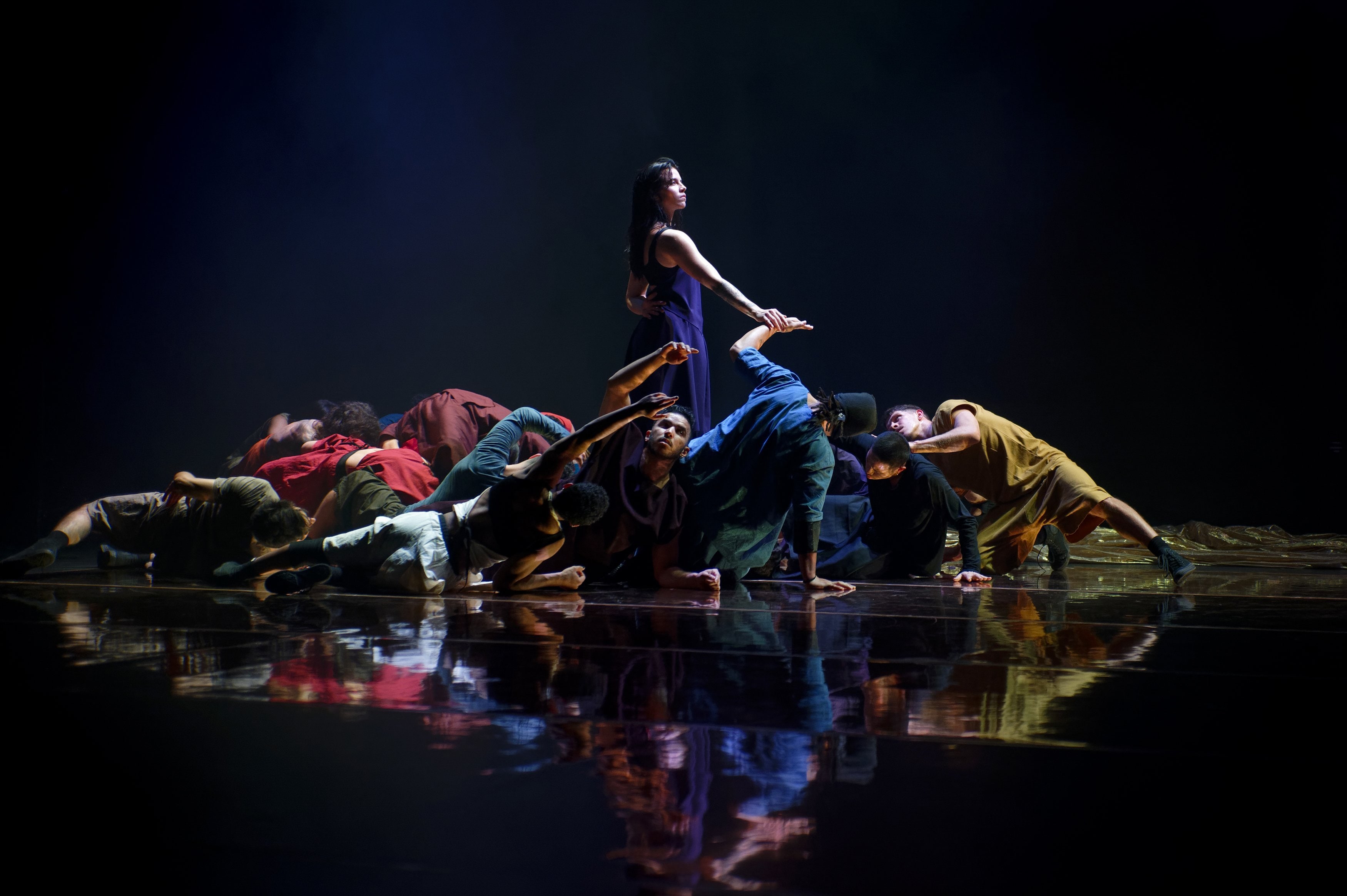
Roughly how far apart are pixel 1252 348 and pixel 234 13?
7227 millimetres

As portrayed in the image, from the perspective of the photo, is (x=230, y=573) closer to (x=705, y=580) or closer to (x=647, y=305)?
(x=705, y=580)

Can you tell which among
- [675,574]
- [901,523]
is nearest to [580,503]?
[675,574]

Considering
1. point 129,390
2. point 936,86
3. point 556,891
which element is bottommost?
point 556,891

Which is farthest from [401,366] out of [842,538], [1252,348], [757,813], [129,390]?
[757,813]

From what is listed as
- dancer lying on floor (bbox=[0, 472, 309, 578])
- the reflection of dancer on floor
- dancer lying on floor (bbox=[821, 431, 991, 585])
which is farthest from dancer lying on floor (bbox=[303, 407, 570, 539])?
the reflection of dancer on floor

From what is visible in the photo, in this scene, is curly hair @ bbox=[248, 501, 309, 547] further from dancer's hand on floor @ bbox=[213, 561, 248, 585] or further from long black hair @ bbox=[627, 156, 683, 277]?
long black hair @ bbox=[627, 156, 683, 277]

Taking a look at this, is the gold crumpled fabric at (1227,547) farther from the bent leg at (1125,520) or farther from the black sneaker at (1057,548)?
the bent leg at (1125,520)

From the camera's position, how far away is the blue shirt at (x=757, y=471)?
3.17 m

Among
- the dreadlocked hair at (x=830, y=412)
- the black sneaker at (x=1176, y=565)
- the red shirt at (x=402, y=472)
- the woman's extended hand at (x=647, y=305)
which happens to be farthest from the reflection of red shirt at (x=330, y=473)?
the black sneaker at (x=1176, y=565)

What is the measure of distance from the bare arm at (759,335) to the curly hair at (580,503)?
33.7 inches

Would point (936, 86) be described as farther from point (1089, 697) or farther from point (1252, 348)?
point (1089, 697)

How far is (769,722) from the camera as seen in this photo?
3.62 ft

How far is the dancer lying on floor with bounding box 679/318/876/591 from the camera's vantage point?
3174 millimetres

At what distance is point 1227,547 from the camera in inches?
206
